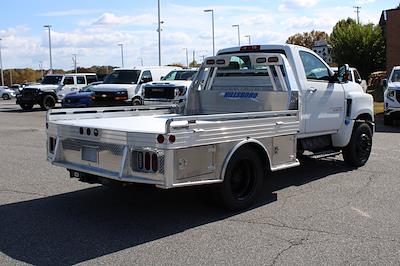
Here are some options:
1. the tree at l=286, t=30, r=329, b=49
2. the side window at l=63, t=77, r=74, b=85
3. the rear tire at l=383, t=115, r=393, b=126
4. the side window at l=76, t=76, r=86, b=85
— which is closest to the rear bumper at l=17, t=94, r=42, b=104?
the side window at l=63, t=77, r=74, b=85

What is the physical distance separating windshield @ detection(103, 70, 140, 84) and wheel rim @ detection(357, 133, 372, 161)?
13939 millimetres

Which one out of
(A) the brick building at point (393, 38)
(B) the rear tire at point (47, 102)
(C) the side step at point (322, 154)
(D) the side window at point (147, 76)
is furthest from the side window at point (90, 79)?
(C) the side step at point (322, 154)

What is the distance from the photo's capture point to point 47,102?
2741cm

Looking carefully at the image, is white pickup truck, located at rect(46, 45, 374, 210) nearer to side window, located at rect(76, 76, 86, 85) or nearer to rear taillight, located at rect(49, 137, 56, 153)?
rear taillight, located at rect(49, 137, 56, 153)

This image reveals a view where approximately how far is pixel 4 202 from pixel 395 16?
3634 cm

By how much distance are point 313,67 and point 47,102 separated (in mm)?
21497

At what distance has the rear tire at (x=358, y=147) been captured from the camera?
9164 millimetres

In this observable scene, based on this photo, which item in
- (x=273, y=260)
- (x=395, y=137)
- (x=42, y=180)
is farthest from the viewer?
(x=395, y=137)

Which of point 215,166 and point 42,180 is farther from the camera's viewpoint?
point 42,180

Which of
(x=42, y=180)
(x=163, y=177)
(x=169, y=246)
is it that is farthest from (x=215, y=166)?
(x=42, y=180)

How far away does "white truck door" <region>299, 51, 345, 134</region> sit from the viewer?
26.2 ft

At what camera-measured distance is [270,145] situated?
6.70m

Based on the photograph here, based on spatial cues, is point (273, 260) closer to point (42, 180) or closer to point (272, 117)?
point (272, 117)

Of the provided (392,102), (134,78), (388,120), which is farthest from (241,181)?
(134,78)
